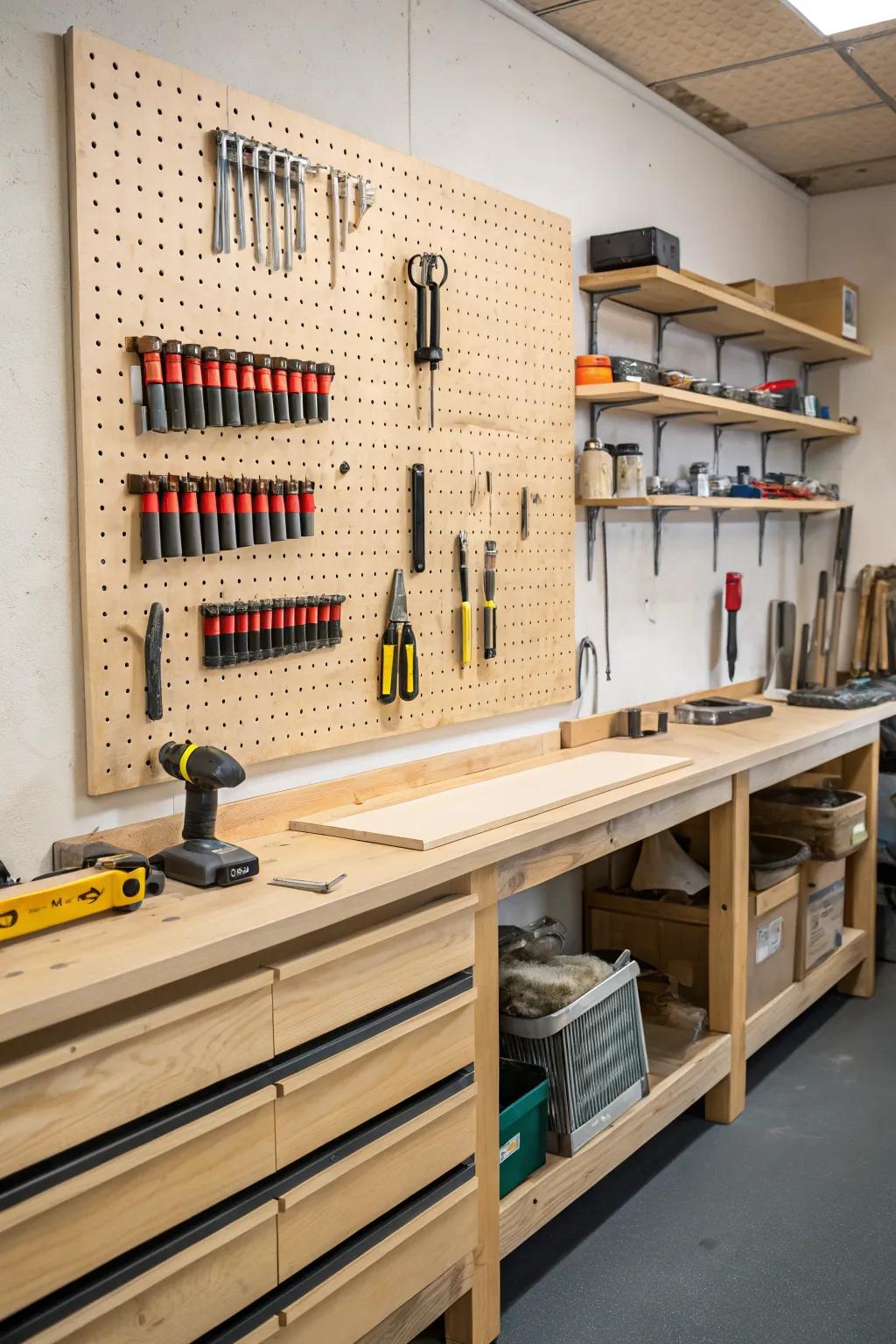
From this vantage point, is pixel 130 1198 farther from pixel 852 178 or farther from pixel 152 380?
pixel 852 178

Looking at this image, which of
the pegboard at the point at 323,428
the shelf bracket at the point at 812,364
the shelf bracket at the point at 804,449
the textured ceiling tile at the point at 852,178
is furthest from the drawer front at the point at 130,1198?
the textured ceiling tile at the point at 852,178

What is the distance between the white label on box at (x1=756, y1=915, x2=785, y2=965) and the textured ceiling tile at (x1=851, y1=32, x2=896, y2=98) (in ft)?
7.87

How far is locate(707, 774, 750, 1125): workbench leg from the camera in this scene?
2930 millimetres

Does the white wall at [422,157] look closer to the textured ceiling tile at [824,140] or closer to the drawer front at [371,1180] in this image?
the textured ceiling tile at [824,140]

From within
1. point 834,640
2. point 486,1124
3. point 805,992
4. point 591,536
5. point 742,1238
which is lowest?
point 742,1238

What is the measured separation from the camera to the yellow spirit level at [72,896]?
4.98ft

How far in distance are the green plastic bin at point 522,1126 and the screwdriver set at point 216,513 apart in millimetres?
1149

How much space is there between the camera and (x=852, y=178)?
4.44 metres

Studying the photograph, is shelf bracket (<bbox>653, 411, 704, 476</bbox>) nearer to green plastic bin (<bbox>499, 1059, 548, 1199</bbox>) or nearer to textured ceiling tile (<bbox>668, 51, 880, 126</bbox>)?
textured ceiling tile (<bbox>668, 51, 880, 126</bbox>)

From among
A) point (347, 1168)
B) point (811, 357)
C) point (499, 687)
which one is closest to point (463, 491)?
point (499, 687)

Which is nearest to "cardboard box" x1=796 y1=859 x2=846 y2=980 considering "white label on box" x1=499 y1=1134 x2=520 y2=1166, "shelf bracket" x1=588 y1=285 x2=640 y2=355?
"white label on box" x1=499 y1=1134 x2=520 y2=1166

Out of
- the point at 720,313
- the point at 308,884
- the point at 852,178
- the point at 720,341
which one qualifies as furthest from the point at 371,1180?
the point at 852,178

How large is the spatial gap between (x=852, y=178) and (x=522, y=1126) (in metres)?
3.78

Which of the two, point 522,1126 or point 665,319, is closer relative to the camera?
point 522,1126
